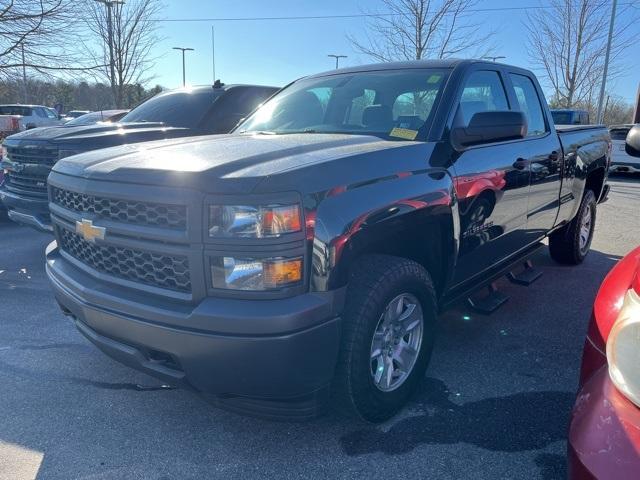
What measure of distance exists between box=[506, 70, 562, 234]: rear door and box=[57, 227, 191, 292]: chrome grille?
8.15 ft

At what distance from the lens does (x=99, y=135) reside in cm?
544

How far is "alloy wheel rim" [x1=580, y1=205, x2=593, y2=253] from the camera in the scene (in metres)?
5.52

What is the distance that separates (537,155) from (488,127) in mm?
1258

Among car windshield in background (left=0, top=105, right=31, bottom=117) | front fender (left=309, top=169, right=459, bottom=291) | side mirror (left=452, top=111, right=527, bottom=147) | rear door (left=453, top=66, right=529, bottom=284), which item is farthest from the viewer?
car windshield in background (left=0, top=105, right=31, bottom=117)

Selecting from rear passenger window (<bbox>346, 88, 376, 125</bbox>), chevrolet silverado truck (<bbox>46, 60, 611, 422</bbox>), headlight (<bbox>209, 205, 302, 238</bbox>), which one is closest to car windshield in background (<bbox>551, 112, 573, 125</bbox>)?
chevrolet silverado truck (<bbox>46, 60, 611, 422</bbox>)

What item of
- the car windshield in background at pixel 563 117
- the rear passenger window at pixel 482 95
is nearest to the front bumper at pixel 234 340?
the rear passenger window at pixel 482 95

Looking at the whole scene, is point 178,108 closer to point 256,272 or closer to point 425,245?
point 425,245

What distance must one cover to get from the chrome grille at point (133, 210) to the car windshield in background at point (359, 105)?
142 centimetres

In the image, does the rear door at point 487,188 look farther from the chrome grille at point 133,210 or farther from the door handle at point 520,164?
the chrome grille at point 133,210

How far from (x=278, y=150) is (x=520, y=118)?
4.89 feet

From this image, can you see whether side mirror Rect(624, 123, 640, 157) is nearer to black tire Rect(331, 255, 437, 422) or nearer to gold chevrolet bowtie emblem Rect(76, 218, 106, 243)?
black tire Rect(331, 255, 437, 422)

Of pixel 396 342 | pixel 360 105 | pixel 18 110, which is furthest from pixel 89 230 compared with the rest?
pixel 18 110

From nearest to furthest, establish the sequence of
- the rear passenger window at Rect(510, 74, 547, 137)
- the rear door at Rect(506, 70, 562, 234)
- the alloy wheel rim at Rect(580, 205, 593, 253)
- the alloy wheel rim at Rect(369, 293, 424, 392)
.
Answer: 1. the alloy wheel rim at Rect(369, 293, 424, 392)
2. the rear door at Rect(506, 70, 562, 234)
3. the rear passenger window at Rect(510, 74, 547, 137)
4. the alloy wheel rim at Rect(580, 205, 593, 253)

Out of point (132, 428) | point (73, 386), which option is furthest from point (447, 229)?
point (73, 386)
